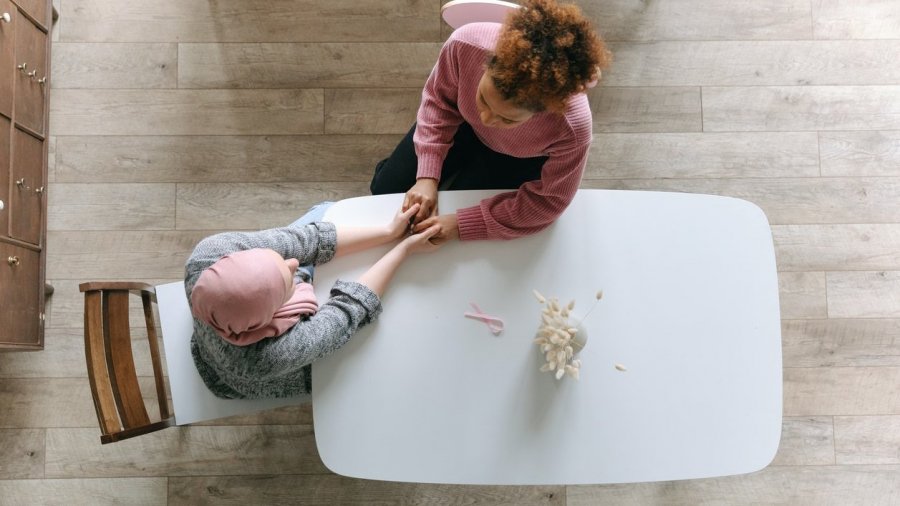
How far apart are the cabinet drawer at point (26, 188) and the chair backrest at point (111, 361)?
602 mm

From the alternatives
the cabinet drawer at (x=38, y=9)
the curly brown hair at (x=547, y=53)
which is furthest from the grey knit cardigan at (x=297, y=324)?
the cabinet drawer at (x=38, y=9)

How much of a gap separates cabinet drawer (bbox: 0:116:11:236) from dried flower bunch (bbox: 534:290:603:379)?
4.38 ft

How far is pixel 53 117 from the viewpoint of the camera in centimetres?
188

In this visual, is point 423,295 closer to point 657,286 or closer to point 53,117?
point 657,286

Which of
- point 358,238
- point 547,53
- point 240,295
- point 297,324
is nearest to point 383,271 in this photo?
point 358,238

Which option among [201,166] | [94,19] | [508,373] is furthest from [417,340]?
[94,19]

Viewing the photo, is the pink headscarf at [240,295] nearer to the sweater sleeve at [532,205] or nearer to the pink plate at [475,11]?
the sweater sleeve at [532,205]

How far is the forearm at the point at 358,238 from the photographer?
123 centimetres

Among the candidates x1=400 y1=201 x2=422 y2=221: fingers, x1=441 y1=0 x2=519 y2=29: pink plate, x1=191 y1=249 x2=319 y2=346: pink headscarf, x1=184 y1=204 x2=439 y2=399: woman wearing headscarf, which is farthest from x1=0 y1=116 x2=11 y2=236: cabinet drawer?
x1=441 y1=0 x2=519 y2=29: pink plate

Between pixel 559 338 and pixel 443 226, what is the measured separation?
12.5 inches

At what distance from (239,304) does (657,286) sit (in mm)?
800

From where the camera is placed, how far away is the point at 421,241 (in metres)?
1.23

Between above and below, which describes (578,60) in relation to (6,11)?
above

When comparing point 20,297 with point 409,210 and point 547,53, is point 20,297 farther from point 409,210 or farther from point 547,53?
point 547,53
